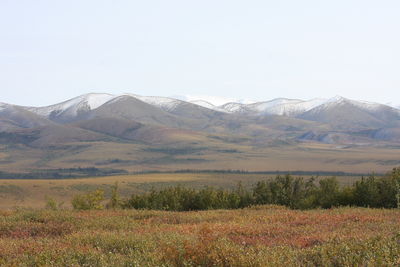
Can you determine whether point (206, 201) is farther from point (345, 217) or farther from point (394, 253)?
point (394, 253)

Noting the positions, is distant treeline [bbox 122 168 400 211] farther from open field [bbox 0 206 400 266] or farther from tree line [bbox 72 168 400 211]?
open field [bbox 0 206 400 266]

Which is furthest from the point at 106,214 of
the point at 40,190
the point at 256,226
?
the point at 40,190

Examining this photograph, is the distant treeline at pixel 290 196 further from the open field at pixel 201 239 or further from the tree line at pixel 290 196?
the open field at pixel 201 239

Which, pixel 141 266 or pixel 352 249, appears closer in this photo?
pixel 141 266

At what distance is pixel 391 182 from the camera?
24.3m

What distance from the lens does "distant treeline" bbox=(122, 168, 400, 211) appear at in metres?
24.4

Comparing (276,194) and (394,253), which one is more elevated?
(394,253)

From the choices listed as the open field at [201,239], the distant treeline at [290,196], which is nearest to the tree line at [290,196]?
the distant treeline at [290,196]

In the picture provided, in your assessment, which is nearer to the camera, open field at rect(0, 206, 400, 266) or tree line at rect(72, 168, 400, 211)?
open field at rect(0, 206, 400, 266)

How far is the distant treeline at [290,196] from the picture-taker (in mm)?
24422

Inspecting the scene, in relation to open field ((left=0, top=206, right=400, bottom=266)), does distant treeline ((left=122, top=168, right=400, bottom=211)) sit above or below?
below

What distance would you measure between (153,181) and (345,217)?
444 feet

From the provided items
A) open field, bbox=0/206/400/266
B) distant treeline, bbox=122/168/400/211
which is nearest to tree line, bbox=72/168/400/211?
distant treeline, bbox=122/168/400/211

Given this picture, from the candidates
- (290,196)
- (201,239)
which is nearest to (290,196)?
(290,196)
